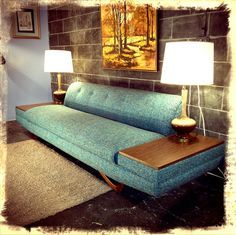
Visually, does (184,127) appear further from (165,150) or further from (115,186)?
(115,186)

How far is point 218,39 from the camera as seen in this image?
2.11 m

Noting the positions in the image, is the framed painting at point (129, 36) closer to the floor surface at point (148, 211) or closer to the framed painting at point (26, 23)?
the floor surface at point (148, 211)

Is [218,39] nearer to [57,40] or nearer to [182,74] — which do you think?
[182,74]

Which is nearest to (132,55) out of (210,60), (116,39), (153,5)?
(116,39)

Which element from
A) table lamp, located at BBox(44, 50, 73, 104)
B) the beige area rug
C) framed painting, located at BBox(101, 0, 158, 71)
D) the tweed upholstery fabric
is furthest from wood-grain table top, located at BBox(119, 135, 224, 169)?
table lamp, located at BBox(44, 50, 73, 104)

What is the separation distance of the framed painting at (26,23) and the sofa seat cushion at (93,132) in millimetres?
1884

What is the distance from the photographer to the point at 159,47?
2637mm

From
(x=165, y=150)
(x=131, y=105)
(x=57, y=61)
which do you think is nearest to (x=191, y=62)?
Result: (x=165, y=150)

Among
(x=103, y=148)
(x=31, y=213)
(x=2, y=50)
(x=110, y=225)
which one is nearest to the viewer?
(x=110, y=225)

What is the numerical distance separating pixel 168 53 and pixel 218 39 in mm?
489

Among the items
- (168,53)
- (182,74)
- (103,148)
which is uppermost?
(168,53)

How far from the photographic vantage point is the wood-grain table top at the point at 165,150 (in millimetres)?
1696

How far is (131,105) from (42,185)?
45.1 inches

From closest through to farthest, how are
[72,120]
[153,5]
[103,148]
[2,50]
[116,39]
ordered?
[103,148]
[153,5]
[72,120]
[116,39]
[2,50]
